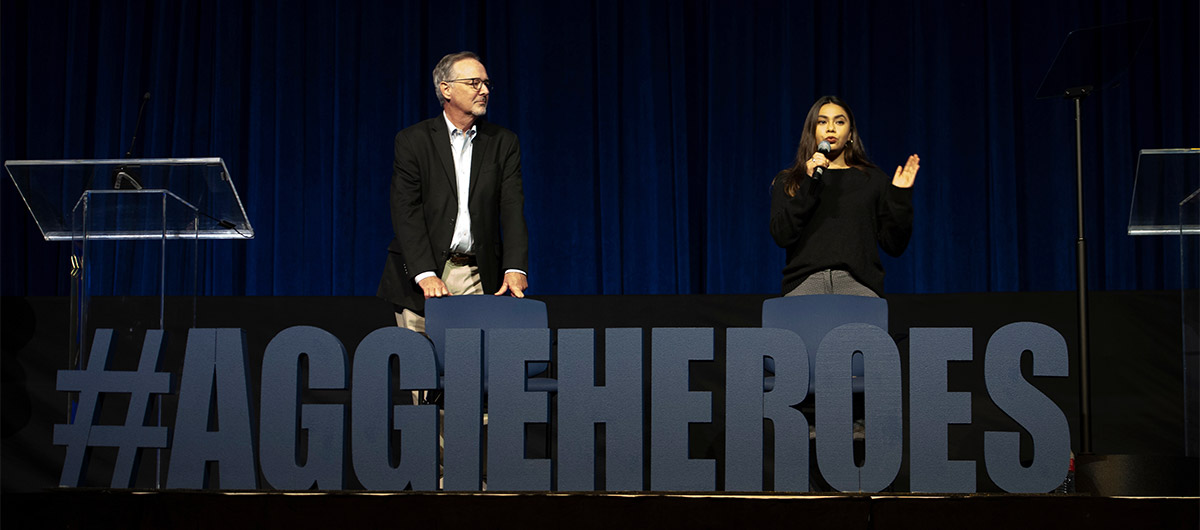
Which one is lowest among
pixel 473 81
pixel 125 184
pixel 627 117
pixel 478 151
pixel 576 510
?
pixel 576 510

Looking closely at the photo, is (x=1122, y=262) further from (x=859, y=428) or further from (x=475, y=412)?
(x=475, y=412)

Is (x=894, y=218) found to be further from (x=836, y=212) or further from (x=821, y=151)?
(x=821, y=151)

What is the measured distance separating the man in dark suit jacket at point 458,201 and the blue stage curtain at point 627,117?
1930 millimetres

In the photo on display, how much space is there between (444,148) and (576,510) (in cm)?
140

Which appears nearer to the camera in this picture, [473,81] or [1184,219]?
[1184,219]

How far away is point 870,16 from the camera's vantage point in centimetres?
529

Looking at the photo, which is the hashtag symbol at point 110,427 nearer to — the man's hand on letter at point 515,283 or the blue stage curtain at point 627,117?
the man's hand on letter at point 515,283

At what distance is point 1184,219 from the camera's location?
119 inches

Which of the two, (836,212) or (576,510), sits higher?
(836,212)

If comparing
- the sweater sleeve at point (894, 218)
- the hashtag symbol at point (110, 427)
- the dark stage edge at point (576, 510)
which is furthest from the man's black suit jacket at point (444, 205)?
the sweater sleeve at point (894, 218)

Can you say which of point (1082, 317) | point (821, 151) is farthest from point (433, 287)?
point (1082, 317)

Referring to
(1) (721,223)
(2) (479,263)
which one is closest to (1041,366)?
(2) (479,263)

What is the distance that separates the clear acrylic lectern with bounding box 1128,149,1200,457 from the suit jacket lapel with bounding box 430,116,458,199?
2.12 m

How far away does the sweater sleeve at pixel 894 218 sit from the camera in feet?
9.95
